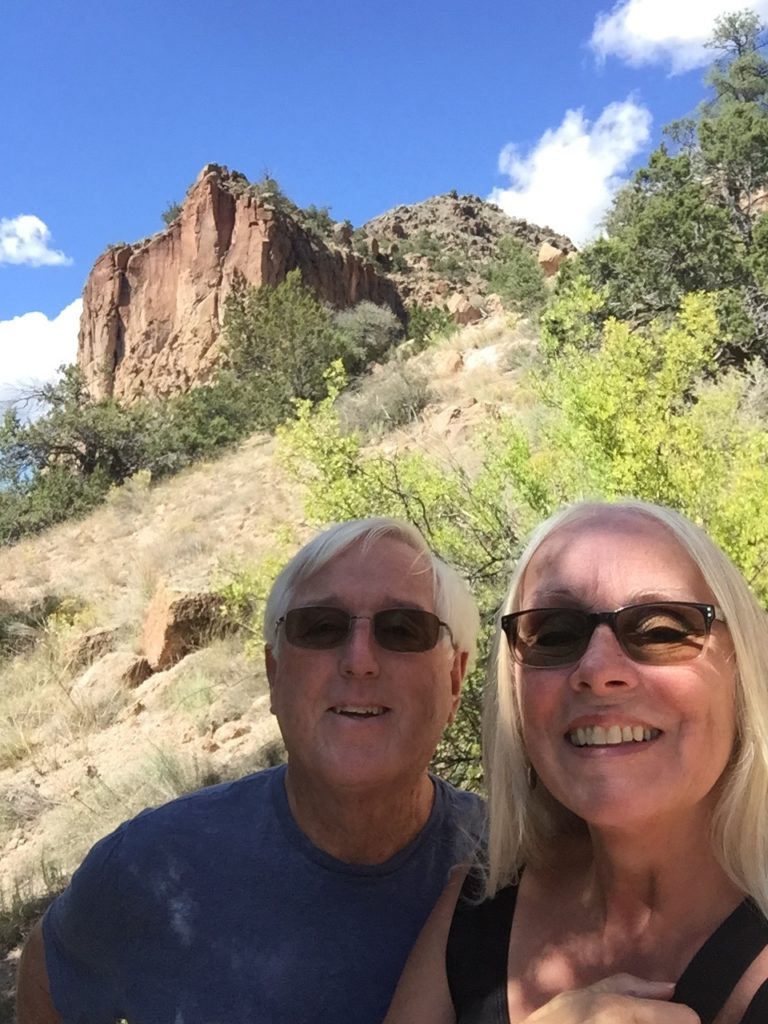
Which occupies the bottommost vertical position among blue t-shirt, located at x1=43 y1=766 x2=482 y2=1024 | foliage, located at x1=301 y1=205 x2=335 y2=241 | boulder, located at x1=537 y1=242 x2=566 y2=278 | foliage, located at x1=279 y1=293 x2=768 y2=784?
blue t-shirt, located at x1=43 y1=766 x2=482 y2=1024

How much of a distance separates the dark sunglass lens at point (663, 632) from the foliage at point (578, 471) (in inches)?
107

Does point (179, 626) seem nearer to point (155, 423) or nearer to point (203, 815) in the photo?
point (203, 815)

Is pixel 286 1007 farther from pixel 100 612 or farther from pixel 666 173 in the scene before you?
pixel 666 173

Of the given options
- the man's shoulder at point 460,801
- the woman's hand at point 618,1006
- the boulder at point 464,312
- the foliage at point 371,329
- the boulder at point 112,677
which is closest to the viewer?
the woman's hand at point 618,1006

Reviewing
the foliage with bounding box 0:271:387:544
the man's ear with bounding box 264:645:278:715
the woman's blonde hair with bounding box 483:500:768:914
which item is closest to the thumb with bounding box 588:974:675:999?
the woman's blonde hair with bounding box 483:500:768:914

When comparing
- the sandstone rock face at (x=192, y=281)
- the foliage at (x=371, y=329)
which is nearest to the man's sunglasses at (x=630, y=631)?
the foliage at (x=371, y=329)

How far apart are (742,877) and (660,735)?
9.2 inches

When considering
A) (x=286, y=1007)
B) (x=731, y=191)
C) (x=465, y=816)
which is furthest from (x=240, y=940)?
(x=731, y=191)

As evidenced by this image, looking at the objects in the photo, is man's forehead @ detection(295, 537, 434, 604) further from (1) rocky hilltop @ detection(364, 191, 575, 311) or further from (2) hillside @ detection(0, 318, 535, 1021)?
(1) rocky hilltop @ detection(364, 191, 575, 311)

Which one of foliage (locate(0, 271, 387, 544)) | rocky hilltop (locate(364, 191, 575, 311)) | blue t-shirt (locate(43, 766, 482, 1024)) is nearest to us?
blue t-shirt (locate(43, 766, 482, 1024))

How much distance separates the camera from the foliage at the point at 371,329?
98.9 feet

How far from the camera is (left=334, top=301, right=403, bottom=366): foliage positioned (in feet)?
98.9

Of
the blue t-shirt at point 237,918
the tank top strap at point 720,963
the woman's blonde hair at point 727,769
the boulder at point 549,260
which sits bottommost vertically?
the blue t-shirt at point 237,918

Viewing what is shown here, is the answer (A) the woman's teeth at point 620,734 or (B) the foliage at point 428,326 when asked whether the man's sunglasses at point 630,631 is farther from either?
(B) the foliage at point 428,326
